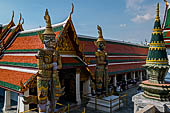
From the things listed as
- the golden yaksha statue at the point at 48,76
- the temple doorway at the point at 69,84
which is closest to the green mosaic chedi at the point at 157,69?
the golden yaksha statue at the point at 48,76

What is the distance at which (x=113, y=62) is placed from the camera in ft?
63.0

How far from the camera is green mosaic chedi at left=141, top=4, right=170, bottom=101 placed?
5918 mm

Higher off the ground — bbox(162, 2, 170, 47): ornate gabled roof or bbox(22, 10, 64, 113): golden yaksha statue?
bbox(162, 2, 170, 47): ornate gabled roof

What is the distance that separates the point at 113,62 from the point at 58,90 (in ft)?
43.9

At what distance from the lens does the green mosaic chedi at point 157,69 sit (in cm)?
592

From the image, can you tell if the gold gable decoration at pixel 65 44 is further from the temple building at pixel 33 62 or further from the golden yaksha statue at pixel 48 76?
the golden yaksha statue at pixel 48 76

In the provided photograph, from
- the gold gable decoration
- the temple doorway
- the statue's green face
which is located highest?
the gold gable decoration

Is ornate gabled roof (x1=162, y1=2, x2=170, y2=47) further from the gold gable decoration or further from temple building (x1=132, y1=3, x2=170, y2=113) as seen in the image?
the gold gable decoration

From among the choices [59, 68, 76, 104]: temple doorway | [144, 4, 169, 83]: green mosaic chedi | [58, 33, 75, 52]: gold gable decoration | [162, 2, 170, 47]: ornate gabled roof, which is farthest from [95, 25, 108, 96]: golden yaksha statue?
[144, 4, 169, 83]: green mosaic chedi

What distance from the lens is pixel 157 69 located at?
600cm

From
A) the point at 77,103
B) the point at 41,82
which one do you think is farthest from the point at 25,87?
the point at 77,103

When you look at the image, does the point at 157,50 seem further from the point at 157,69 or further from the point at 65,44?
the point at 65,44

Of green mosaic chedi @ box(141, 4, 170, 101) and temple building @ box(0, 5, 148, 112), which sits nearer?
green mosaic chedi @ box(141, 4, 170, 101)

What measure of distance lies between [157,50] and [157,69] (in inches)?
29.6
